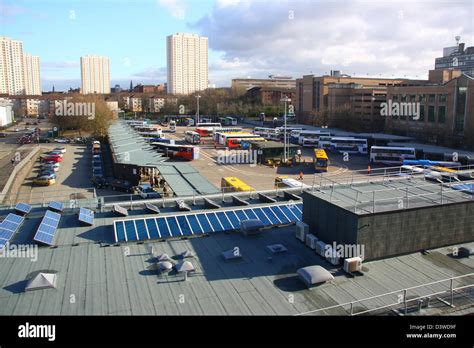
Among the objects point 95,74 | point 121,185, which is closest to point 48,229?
point 121,185

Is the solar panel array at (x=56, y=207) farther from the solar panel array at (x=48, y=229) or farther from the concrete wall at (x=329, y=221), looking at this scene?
the concrete wall at (x=329, y=221)

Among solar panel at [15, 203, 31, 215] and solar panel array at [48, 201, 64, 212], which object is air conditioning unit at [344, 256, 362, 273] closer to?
solar panel array at [48, 201, 64, 212]

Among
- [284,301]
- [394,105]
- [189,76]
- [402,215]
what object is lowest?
[284,301]

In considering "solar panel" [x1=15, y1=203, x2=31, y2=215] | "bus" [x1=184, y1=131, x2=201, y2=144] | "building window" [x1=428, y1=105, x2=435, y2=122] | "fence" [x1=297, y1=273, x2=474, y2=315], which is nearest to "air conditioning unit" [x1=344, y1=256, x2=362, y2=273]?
"fence" [x1=297, y1=273, x2=474, y2=315]

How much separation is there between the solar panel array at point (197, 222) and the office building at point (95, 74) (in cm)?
12357

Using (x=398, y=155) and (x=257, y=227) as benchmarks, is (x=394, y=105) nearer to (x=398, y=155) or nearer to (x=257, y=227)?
(x=398, y=155)

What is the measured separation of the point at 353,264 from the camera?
705 cm

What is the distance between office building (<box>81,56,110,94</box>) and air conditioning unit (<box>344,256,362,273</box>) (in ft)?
417

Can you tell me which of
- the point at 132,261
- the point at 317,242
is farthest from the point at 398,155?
the point at 132,261

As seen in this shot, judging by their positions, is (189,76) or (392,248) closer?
(392,248)

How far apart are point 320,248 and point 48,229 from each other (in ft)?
19.4
